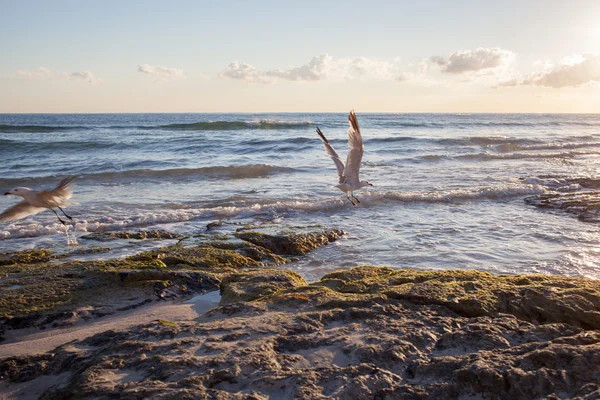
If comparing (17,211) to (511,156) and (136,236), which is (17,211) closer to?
(136,236)

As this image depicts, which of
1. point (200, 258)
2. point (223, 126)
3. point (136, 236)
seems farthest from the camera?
point (223, 126)

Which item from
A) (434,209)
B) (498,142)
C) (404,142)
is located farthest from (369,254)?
(498,142)

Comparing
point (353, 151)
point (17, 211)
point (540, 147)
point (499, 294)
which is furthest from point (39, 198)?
point (540, 147)

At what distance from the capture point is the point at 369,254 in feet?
21.4

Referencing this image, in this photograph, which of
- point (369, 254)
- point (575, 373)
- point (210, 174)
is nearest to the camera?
point (575, 373)

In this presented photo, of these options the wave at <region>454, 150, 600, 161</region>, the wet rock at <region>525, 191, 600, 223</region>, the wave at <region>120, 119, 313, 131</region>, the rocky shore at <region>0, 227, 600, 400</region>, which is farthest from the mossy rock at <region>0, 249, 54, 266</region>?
the wave at <region>120, 119, 313, 131</region>

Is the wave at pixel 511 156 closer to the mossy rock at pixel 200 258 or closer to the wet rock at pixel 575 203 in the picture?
the wet rock at pixel 575 203

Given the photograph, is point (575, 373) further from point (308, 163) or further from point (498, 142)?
point (498, 142)

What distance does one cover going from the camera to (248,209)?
9852 millimetres

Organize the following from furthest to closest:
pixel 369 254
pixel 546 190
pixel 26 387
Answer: pixel 546 190, pixel 369 254, pixel 26 387

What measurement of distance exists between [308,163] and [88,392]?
1621cm

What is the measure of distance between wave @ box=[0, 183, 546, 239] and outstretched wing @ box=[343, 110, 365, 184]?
2.16m

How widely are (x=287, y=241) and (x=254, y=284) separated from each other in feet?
8.18

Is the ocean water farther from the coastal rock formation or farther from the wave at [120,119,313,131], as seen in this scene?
the wave at [120,119,313,131]
